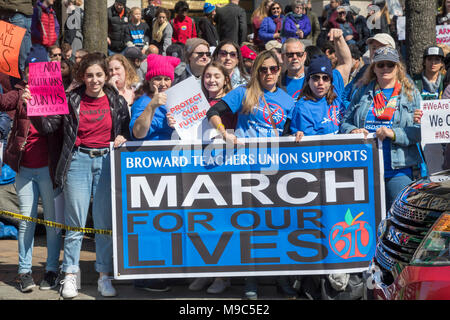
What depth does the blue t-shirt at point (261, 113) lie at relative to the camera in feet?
21.5

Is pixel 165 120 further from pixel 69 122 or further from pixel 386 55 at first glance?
pixel 386 55

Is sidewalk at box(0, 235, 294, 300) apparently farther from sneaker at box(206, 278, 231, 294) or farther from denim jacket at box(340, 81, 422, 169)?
denim jacket at box(340, 81, 422, 169)

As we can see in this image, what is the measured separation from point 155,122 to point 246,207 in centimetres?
111

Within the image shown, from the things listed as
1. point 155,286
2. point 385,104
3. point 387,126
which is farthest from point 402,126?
point 155,286

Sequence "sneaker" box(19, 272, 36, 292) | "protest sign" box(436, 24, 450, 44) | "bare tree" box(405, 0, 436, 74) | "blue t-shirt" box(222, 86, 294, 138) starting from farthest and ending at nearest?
"protest sign" box(436, 24, 450, 44)
"bare tree" box(405, 0, 436, 74)
"sneaker" box(19, 272, 36, 292)
"blue t-shirt" box(222, 86, 294, 138)

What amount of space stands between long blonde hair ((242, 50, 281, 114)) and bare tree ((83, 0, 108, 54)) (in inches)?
231

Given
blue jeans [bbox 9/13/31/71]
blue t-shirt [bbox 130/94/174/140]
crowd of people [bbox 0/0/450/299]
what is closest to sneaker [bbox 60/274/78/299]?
crowd of people [bbox 0/0/450/299]

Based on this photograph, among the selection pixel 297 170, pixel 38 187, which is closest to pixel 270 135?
pixel 297 170

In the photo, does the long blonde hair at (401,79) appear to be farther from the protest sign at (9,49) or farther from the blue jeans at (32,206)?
the protest sign at (9,49)

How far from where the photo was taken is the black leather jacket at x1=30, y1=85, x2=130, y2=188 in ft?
21.7

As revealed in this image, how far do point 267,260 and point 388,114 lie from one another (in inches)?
64.1

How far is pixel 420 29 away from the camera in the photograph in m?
9.79

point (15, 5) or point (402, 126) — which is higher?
point (15, 5)

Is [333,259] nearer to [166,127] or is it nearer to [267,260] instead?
[267,260]
